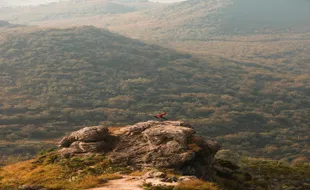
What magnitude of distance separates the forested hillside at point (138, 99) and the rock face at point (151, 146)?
209ft

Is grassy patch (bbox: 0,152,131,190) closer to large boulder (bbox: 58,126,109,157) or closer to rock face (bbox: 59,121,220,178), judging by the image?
large boulder (bbox: 58,126,109,157)

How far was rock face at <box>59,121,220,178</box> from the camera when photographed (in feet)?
79.7

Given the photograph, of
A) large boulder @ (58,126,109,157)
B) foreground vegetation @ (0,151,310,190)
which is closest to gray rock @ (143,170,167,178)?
foreground vegetation @ (0,151,310,190)

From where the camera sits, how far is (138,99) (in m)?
153

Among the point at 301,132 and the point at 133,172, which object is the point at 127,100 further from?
the point at 133,172

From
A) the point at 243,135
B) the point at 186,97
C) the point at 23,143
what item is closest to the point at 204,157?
the point at 23,143

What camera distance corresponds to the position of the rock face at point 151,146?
24.3 m

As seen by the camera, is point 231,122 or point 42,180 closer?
point 42,180

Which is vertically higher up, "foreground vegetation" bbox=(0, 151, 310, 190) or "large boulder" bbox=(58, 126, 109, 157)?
"large boulder" bbox=(58, 126, 109, 157)

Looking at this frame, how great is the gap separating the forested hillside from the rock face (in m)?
63.8

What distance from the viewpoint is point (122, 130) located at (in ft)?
94.5

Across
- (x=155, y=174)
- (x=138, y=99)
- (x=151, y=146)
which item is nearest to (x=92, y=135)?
(x=151, y=146)

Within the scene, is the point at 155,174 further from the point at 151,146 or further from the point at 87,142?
the point at 87,142

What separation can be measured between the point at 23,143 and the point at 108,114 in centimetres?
4176
